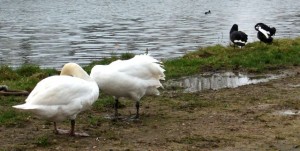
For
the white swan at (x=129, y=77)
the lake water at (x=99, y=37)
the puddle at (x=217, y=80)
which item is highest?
the white swan at (x=129, y=77)

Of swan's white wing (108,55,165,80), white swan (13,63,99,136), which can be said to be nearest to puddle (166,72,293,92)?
swan's white wing (108,55,165,80)

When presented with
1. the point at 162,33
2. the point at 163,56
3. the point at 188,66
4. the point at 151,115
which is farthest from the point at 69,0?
the point at 151,115

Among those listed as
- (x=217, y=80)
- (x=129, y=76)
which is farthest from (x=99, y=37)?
(x=129, y=76)

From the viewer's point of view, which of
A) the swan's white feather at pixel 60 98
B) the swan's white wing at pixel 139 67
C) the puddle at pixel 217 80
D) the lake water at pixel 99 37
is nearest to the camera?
the swan's white feather at pixel 60 98

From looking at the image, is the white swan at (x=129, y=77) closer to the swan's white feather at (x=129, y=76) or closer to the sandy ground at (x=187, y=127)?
the swan's white feather at (x=129, y=76)

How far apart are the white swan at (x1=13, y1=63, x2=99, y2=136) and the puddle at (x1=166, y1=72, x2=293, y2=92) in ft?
15.6

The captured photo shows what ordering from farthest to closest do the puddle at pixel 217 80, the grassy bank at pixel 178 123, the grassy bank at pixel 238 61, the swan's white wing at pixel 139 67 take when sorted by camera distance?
the grassy bank at pixel 238 61
the puddle at pixel 217 80
the swan's white wing at pixel 139 67
the grassy bank at pixel 178 123

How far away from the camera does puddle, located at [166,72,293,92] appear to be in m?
13.3

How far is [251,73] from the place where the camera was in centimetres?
1516

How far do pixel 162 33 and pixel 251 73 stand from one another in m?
21.4

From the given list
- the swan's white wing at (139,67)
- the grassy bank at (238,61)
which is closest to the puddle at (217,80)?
the grassy bank at (238,61)

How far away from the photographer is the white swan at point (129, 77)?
367 inches

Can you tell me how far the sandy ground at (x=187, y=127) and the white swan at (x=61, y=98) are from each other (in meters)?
0.41

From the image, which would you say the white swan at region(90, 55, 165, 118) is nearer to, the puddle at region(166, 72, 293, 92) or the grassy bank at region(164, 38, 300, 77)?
the puddle at region(166, 72, 293, 92)
